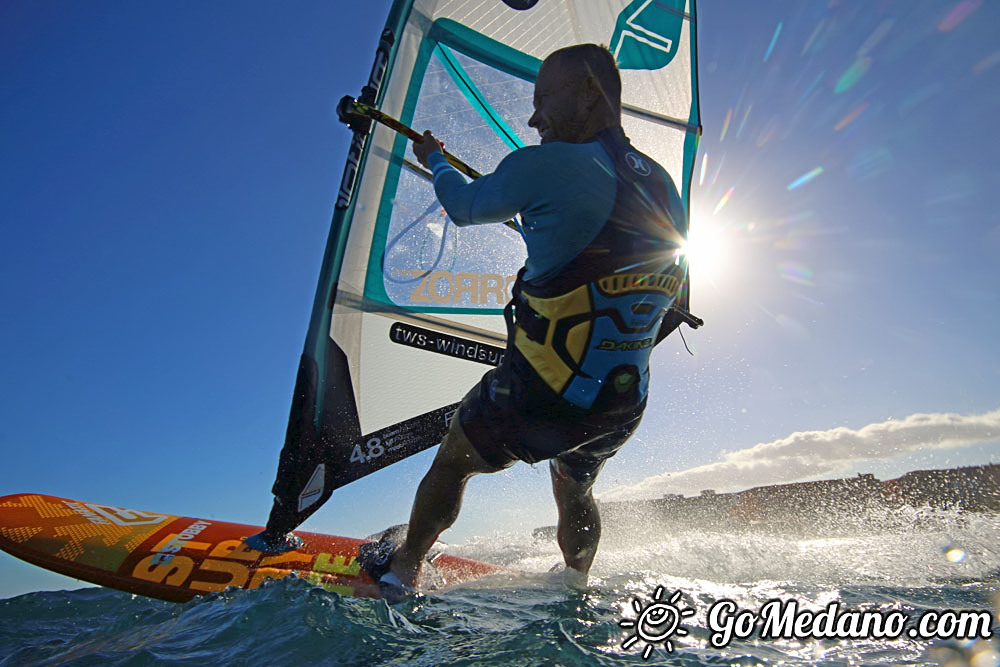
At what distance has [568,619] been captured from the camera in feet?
5.39

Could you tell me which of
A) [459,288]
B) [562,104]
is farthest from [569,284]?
[459,288]

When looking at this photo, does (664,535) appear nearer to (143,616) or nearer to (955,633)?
(955,633)

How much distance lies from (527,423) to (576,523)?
920 millimetres

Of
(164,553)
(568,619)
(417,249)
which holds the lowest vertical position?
(568,619)

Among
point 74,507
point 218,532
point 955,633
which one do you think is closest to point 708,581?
point 955,633

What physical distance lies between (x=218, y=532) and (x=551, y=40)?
3.81 m

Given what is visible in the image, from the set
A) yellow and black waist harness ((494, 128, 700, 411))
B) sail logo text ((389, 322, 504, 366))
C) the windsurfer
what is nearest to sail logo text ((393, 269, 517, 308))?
sail logo text ((389, 322, 504, 366))

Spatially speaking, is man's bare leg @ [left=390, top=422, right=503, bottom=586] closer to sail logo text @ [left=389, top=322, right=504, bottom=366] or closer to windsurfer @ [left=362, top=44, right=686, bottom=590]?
windsurfer @ [left=362, top=44, right=686, bottom=590]

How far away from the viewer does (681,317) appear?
2.55 m

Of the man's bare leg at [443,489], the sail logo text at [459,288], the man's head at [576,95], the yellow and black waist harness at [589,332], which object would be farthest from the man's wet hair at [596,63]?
the sail logo text at [459,288]

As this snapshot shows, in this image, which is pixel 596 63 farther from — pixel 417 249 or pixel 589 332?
pixel 417 249

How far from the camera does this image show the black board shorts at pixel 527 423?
5.44 ft

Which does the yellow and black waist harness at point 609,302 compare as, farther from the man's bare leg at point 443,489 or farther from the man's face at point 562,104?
the man's bare leg at point 443,489

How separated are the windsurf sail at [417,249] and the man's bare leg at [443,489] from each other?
32.9 inches
